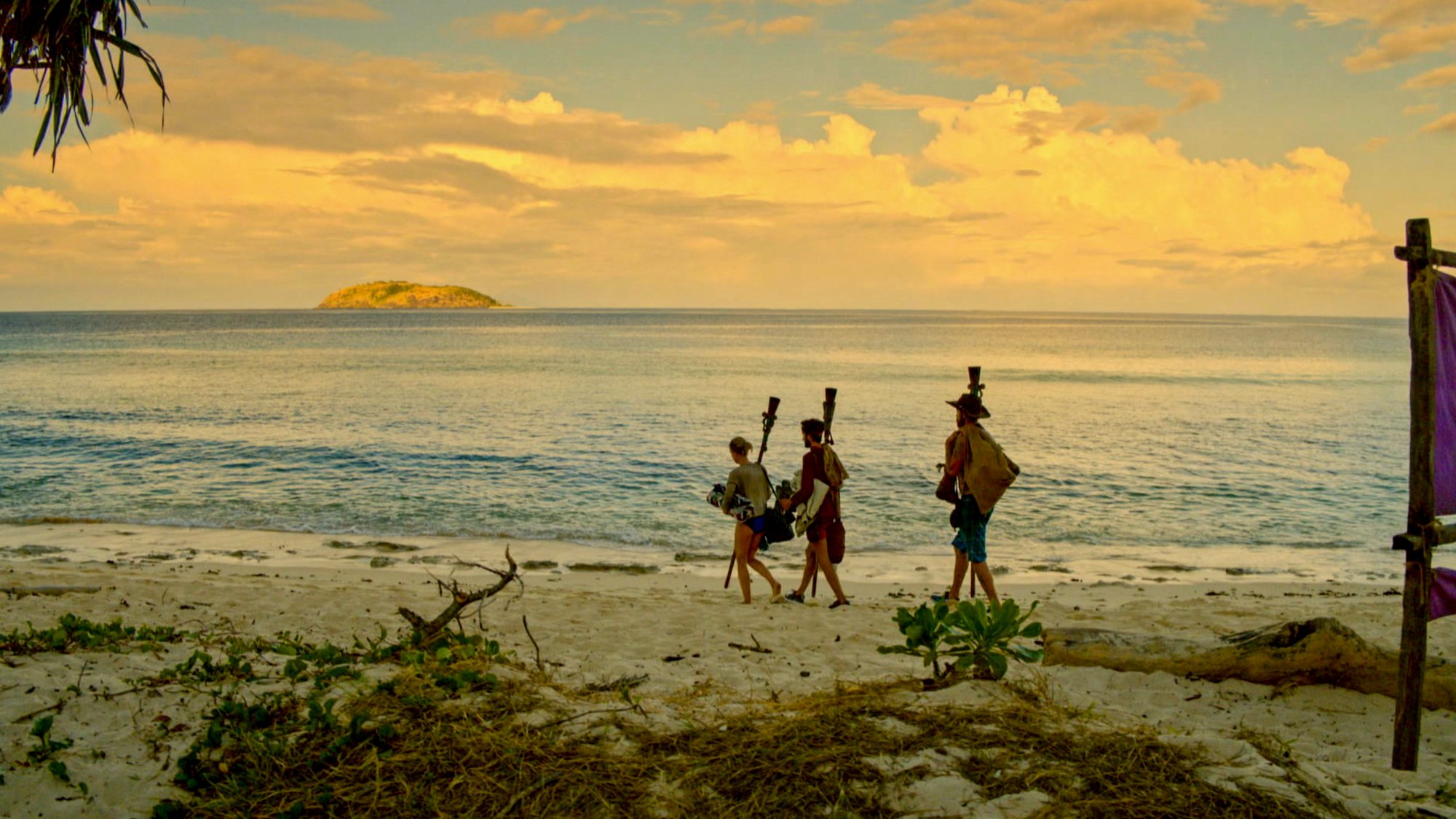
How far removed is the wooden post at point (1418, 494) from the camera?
469 cm

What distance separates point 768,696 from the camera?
5.74 meters

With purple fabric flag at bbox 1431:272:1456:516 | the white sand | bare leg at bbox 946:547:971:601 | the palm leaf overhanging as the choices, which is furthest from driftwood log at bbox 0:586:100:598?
purple fabric flag at bbox 1431:272:1456:516

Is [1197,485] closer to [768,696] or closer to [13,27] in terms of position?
[768,696]

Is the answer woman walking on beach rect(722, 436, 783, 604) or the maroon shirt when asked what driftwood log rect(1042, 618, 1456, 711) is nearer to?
the maroon shirt

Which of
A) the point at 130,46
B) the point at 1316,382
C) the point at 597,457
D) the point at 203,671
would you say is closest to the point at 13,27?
the point at 130,46

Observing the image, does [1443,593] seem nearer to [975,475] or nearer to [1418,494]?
[1418,494]

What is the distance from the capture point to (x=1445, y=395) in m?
4.91

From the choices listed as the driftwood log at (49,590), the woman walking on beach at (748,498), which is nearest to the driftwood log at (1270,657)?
the woman walking on beach at (748,498)

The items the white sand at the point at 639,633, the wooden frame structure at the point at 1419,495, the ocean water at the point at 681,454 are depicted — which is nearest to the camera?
the white sand at the point at 639,633

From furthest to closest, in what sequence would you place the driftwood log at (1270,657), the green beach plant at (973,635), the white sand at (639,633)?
the driftwood log at (1270,657) < the green beach plant at (973,635) < the white sand at (639,633)

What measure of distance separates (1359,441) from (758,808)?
96.1 ft

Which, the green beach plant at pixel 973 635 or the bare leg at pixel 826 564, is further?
the bare leg at pixel 826 564

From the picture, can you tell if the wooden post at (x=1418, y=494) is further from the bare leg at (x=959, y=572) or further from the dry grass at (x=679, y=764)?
the bare leg at (x=959, y=572)

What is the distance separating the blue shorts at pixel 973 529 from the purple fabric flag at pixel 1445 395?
4447 mm
